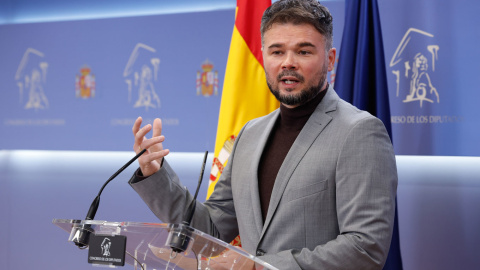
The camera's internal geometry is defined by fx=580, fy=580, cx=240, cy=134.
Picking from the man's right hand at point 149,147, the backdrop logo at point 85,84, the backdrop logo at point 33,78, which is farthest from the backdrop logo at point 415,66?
the backdrop logo at point 33,78

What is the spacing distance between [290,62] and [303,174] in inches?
13.9

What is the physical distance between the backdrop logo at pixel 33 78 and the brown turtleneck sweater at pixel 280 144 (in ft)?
10.1

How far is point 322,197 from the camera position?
1.69 meters

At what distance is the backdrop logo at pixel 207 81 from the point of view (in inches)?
160

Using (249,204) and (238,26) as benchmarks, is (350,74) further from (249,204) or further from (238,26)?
(249,204)

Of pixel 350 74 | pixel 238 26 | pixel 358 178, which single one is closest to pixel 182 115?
pixel 238 26

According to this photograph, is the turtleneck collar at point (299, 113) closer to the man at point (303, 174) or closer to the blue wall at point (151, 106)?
the man at point (303, 174)

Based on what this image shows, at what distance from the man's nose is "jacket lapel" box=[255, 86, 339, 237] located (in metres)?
0.16

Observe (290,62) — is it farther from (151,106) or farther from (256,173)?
(151,106)

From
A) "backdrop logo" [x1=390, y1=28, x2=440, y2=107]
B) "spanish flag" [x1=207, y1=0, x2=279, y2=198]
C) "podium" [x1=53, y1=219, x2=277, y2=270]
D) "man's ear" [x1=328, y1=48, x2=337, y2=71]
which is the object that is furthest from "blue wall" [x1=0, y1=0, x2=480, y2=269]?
"podium" [x1=53, y1=219, x2=277, y2=270]

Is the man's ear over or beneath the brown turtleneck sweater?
over

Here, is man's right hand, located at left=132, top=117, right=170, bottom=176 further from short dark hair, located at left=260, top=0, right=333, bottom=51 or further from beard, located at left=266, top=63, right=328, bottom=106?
short dark hair, located at left=260, top=0, right=333, bottom=51

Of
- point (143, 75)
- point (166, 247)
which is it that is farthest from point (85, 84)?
point (166, 247)

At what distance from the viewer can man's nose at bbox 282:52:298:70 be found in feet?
5.92
